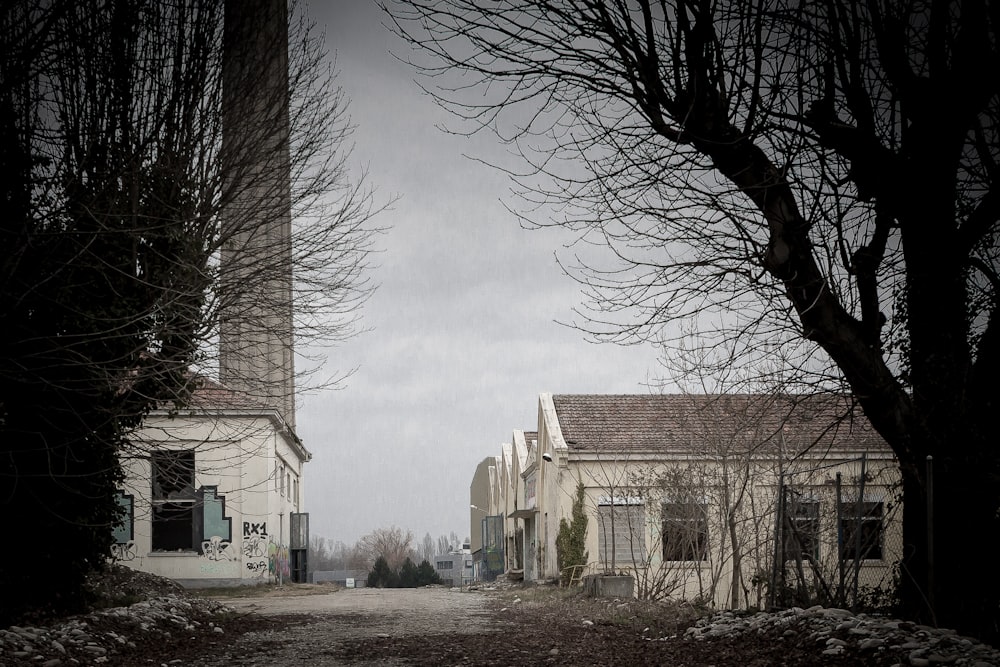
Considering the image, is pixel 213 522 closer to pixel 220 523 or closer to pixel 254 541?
pixel 220 523

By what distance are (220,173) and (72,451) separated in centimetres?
436

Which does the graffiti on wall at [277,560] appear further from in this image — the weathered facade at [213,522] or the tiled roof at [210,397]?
the tiled roof at [210,397]

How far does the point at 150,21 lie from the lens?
1211 centimetres

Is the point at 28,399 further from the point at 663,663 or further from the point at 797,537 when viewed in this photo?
the point at 797,537

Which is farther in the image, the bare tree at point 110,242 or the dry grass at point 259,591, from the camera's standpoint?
the dry grass at point 259,591

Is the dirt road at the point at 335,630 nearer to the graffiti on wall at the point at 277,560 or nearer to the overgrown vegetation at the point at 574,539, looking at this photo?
the overgrown vegetation at the point at 574,539

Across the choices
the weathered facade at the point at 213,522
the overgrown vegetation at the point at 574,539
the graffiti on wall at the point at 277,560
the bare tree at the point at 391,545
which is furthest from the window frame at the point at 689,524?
the bare tree at the point at 391,545

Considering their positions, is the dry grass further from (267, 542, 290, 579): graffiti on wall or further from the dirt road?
the dirt road

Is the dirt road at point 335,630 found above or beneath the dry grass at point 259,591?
above

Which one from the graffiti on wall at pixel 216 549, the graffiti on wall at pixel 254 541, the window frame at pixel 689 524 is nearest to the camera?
the window frame at pixel 689 524

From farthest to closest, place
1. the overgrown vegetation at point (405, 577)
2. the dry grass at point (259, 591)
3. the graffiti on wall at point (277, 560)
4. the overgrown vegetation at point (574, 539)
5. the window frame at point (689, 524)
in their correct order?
the overgrown vegetation at point (405, 577) < the graffiti on wall at point (277, 560) < the overgrown vegetation at point (574, 539) < the dry grass at point (259, 591) < the window frame at point (689, 524)

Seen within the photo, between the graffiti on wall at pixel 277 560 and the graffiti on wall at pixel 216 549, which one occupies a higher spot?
the graffiti on wall at pixel 216 549

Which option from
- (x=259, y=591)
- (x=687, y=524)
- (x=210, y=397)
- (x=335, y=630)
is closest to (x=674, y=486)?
(x=687, y=524)

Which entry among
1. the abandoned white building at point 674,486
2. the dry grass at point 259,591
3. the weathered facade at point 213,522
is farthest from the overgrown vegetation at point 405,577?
the dry grass at point 259,591
